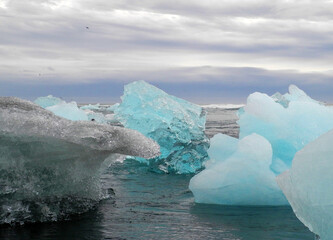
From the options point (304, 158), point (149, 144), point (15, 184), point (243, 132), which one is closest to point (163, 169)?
point (243, 132)

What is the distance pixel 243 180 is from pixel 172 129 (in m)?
5.47

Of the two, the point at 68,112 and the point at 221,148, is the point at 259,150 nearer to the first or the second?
the point at 221,148

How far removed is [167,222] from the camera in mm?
8047

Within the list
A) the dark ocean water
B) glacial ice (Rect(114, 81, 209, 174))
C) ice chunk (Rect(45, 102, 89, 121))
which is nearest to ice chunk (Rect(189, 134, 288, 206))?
the dark ocean water

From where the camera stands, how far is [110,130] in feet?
26.8

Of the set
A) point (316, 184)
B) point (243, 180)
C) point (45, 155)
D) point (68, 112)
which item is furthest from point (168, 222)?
point (68, 112)

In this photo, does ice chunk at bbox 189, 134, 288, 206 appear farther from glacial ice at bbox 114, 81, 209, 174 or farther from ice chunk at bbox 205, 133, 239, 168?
glacial ice at bbox 114, 81, 209, 174

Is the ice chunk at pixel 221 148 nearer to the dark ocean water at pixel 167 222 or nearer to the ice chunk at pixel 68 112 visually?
the dark ocean water at pixel 167 222

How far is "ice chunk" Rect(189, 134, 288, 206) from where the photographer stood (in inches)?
366

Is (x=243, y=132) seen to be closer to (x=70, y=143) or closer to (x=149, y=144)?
(x=149, y=144)

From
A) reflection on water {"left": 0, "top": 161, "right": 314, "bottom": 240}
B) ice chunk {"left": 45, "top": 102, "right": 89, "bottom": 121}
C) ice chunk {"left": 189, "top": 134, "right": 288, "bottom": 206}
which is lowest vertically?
reflection on water {"left": 0, "top": 161, "right": 314, "bottom": 240}

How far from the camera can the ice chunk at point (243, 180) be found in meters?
9.30

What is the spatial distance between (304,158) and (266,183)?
12.8ft

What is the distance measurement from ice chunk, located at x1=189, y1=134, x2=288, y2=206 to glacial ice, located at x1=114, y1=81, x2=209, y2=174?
15.2 feet
